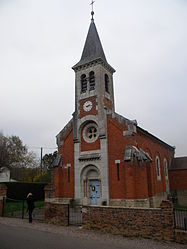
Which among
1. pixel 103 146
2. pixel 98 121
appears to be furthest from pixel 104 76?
pixel 103 146

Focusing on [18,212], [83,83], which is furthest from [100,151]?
[18,212]

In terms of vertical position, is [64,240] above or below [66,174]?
below

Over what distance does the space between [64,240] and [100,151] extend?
10397mm

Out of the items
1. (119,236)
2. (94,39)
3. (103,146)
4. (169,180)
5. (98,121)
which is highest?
(94,39)

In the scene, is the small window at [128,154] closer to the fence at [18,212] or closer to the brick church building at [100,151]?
the brick church building at [100,151]

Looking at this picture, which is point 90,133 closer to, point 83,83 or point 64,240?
point 83,83

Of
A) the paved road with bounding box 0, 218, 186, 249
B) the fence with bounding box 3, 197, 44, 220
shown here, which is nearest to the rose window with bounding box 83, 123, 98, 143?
the fence with bounding box 3, 197, 44, 220

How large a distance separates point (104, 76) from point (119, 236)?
14.9 metres

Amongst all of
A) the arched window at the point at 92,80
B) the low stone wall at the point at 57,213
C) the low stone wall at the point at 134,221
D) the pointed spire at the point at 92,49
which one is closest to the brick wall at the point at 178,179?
the arched window at the point at 92,80

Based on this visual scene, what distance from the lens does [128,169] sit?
16672 millimetres

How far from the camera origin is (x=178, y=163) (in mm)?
29766

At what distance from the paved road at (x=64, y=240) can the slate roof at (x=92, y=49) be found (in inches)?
598

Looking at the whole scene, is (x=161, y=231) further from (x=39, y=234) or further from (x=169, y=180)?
(x=169, y=180)

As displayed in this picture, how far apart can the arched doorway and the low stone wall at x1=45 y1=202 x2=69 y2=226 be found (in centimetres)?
662
